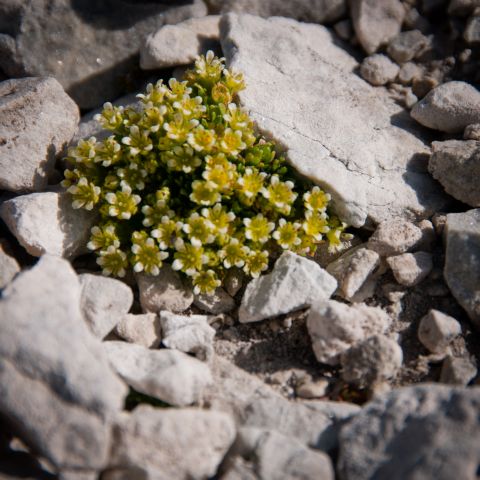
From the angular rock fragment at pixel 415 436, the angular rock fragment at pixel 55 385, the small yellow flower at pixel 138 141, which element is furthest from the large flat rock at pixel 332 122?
the angular rock fragment at pixel 55 385

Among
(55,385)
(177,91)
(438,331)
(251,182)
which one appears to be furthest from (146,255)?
(438,331)

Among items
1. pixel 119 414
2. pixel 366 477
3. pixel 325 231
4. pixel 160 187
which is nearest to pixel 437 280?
pixel 325 231

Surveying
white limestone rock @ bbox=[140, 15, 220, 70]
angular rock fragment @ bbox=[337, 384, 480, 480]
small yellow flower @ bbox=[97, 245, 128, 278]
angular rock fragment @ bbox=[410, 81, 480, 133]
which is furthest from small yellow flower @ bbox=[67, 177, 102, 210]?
angular rock fragment @ bbox=[410, 81, 480, 133]

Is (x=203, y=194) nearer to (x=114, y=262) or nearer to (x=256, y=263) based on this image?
(x=256, y=263)

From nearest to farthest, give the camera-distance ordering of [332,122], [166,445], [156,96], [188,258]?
[166,445] < [188,258] < [156,96] < [332,122]

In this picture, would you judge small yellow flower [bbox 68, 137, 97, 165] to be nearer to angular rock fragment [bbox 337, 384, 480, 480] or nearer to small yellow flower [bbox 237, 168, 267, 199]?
small yellow flower [bbox 237, 168, 267, 199]
